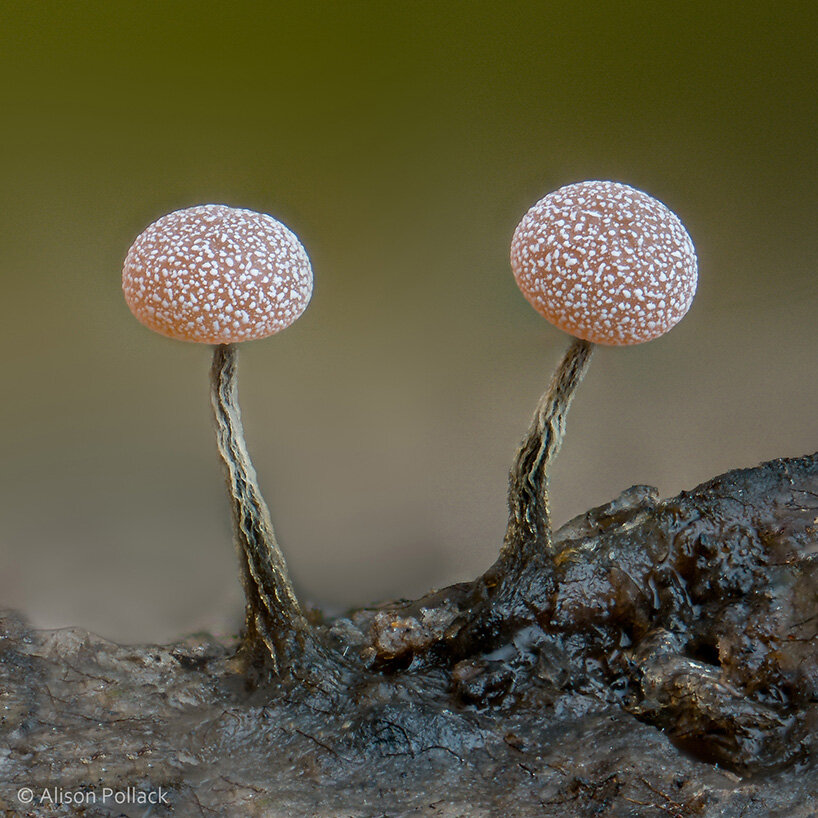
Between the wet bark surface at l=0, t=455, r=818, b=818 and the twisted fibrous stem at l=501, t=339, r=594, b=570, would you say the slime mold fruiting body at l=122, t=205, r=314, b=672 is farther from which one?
the wet bark surface at l=0, t=455, r=818, b=818

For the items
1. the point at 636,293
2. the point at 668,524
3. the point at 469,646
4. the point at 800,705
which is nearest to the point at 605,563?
the point at 668,524

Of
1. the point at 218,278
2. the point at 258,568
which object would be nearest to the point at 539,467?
the point at 258,568

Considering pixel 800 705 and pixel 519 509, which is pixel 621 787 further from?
pixel 519 509

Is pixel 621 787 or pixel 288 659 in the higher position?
pixel 288 659

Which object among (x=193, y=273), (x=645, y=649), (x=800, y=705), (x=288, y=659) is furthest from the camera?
(x=288, y=659)

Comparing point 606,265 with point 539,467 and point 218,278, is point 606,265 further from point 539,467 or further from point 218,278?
point 218,278

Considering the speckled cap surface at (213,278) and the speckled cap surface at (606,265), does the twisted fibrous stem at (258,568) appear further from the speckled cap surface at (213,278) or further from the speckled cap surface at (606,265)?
the speckled cap surface at (606,265)

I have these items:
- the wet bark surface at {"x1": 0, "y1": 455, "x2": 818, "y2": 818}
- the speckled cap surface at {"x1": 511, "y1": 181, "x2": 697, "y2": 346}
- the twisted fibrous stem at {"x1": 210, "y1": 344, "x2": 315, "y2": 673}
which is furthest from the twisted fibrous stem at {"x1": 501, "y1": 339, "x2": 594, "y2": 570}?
the twisted fibrous stem at {"x1": 210, "y1": 344, "x2": 315, "y2": 673}
